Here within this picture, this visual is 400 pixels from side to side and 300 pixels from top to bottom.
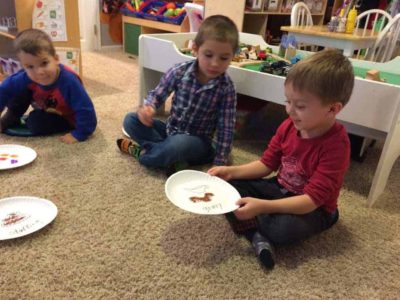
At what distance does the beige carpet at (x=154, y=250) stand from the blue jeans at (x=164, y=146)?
0.19 feet

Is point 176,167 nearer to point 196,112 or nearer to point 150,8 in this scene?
point 196,112

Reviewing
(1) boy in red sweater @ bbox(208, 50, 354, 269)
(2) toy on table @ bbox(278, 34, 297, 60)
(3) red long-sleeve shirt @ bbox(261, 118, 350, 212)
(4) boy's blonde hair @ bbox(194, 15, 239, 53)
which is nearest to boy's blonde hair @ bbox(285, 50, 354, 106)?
(1) boy in red sweater @ bbox(208, 50, 354, 269)

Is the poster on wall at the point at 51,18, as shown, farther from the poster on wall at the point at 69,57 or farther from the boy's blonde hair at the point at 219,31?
the boy's blonde hair at the point at 219,31

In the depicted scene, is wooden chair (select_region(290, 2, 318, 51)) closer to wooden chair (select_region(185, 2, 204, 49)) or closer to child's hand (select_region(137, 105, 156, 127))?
wooden chair (select_region(185, 2, 204, 49))

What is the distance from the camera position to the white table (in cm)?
Result: 108

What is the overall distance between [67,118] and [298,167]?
1009 mm

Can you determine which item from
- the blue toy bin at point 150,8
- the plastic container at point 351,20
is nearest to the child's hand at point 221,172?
the plastic container at point 351,20

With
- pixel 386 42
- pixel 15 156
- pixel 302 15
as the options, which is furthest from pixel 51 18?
pixel 386 42

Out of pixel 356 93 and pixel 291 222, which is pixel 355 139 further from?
pixel 291 222

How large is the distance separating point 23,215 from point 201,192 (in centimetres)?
47

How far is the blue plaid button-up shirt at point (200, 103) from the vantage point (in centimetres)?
128

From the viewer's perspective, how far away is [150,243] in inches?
36.6

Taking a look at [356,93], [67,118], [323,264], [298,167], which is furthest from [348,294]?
[67,118]

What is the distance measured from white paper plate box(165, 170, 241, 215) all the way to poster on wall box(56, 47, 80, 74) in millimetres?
1254
